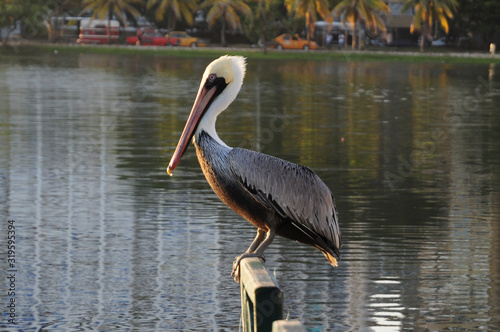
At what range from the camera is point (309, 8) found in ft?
263

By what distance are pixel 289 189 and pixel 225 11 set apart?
7945cm

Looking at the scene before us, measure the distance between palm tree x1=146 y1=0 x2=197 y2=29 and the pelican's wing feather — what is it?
8051 centimetres

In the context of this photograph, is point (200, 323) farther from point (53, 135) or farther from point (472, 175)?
point (53, 135)

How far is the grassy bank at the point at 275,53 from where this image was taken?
7175cm

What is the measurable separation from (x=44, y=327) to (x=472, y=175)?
10082mm

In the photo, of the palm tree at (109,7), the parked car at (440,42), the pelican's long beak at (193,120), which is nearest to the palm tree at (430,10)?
the parked car at (440,42)

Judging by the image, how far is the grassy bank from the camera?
235 feet

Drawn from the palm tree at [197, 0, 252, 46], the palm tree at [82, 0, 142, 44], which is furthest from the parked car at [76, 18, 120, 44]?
the palm tree at [197, 0, 252, 46]

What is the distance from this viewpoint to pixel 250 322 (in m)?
5.40

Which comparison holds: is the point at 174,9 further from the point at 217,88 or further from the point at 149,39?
the point at 217,88

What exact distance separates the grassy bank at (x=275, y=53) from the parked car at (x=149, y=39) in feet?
8.94

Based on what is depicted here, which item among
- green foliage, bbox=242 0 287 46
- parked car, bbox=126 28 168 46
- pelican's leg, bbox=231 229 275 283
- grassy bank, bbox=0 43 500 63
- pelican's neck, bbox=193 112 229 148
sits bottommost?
grassy bank, bbox=0 43 500 63

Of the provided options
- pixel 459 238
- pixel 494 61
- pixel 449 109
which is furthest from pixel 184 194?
pixel 494 61

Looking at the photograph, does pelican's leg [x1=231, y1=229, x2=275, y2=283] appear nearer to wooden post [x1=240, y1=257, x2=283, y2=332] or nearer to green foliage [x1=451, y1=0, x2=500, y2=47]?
wooden post [x1=240, y1=257, x2=283, y2=332]
